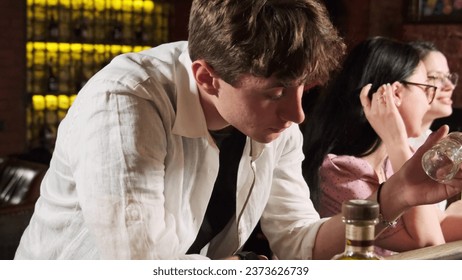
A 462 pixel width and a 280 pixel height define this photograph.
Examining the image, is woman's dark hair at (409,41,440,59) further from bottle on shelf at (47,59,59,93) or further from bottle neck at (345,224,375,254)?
bottle on shelf at (47,59,59,93)

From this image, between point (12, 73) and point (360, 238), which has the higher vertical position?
point (360, 238)

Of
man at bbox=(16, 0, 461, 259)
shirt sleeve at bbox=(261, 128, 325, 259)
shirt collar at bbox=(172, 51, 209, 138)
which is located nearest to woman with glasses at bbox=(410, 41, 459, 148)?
shirt sleeve at bbox=(261, 128, 325, 259)

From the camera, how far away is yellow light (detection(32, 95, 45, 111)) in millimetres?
4660

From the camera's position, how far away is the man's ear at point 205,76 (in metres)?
0.96

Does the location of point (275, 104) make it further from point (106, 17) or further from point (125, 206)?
point (106, 17)

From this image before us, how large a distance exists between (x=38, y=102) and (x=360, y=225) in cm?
417

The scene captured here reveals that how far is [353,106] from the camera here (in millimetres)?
1669

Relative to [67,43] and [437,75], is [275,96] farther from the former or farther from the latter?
[67,43]

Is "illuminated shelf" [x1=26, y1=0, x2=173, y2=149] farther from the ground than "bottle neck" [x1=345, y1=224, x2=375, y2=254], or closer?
closer

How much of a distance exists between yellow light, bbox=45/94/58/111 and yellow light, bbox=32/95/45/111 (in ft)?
0.09

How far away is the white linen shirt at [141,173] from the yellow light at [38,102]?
361cm

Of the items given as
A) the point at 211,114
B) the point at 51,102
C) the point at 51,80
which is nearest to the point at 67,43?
the point at 51,80

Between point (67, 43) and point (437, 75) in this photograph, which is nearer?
point (437, 75)

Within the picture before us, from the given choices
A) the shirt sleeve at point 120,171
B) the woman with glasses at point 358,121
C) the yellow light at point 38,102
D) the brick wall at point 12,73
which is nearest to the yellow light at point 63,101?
the yellow light at point 38,102
